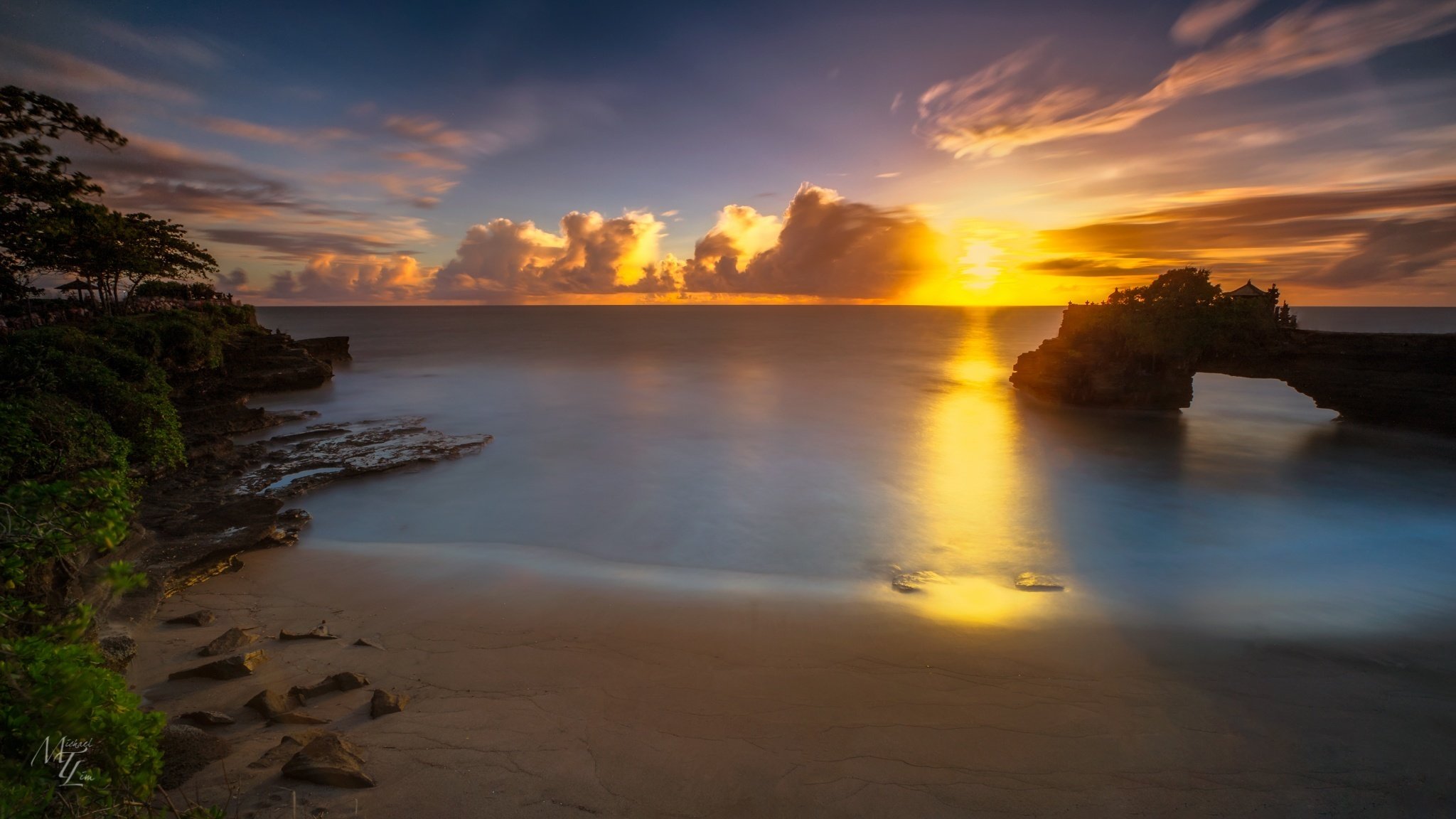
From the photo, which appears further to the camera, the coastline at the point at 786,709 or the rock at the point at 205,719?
the rock at the point at 205,719

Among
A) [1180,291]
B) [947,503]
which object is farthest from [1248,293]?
[947,503]

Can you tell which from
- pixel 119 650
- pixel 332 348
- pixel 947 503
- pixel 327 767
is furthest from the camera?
pixel 332 348

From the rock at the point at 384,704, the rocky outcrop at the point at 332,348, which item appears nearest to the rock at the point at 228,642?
the rock at the point at 384,704

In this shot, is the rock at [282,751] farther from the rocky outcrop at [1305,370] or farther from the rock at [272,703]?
the rocky outcrop at [1305,370]

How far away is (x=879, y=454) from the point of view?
82.7 ft

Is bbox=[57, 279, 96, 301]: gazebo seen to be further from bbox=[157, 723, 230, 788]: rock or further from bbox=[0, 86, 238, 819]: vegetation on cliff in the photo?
bbox=[157, 723, 230, 788]: rock

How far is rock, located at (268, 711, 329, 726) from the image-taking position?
6.72 m

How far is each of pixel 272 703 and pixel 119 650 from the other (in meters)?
2.54

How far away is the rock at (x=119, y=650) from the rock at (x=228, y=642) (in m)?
0.76

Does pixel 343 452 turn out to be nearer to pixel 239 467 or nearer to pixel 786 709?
pixel 239 467

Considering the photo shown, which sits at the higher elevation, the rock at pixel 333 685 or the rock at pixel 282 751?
the rock at pixel 282 751

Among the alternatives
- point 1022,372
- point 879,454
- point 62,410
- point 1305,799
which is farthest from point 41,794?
point 1022,372

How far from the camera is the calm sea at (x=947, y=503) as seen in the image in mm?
12672

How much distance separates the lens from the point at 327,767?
226 inches
